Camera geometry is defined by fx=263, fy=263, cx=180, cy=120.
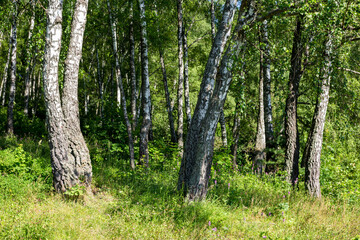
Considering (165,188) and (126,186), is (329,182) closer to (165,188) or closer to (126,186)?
(165,188)

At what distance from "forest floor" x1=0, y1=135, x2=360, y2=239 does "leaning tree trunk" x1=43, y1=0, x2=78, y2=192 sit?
0.36 metres

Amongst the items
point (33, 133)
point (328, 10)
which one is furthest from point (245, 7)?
point (33, 133)

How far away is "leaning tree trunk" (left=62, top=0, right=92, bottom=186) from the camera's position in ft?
19.5

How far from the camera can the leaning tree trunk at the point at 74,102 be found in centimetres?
594

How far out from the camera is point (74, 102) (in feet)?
20.0

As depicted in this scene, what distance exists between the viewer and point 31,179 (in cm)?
624

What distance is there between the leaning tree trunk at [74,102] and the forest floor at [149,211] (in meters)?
0.59

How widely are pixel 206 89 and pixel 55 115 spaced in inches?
133

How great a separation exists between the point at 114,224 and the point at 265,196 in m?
3.94

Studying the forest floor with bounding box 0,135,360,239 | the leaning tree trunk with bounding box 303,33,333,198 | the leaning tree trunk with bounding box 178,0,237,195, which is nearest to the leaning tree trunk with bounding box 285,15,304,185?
the leaning tree trunk with bounding box 303,33,333,198

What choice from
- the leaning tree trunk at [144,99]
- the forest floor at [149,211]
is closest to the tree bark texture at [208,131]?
the forest floor at [149,211]

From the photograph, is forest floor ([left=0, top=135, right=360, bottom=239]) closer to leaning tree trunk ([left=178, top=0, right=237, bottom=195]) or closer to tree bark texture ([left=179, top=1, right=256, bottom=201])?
tree bark texture ([left=179, top=1, right=256, bottom=201])

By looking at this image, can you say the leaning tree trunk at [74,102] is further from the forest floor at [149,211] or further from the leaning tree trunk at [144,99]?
the leaning tree trunk at [144,99]

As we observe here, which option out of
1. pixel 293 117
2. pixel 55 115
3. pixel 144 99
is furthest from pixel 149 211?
pixel 293 117
